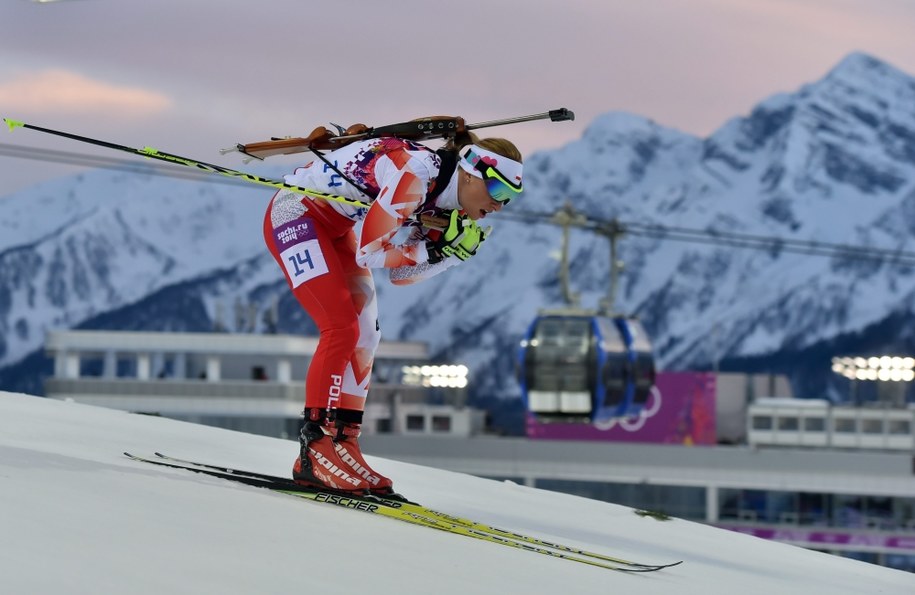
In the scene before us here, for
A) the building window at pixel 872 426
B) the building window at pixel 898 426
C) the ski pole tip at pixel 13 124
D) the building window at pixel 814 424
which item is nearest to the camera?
the ski pole tip at pixel 13 124

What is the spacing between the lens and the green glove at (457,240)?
656cm

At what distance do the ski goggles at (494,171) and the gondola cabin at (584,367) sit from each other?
31383 millimetres

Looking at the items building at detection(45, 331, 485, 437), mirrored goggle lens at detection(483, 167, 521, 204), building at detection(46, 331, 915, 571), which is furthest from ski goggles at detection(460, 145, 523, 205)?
building at detection(45, 331, 485, 437)

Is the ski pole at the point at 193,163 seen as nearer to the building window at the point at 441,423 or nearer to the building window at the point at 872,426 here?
the building window at the point at 872,426

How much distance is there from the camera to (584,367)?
38156 mm

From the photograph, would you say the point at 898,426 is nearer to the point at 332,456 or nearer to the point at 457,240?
the point at 332,456

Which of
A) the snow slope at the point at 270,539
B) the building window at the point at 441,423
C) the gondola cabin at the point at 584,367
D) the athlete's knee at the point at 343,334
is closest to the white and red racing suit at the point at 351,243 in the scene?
the athlete's knee at the point at 343,334

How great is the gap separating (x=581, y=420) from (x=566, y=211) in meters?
6.01

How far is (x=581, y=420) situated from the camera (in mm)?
39094

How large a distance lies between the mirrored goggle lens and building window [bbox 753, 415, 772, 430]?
65.9 m

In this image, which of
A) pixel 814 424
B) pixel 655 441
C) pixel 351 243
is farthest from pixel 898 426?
pixel 351 243

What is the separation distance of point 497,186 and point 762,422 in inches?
2621

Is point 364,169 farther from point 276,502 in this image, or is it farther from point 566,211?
point 566,211

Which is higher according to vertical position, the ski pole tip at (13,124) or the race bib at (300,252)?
the ski pole tip at (13,124)
